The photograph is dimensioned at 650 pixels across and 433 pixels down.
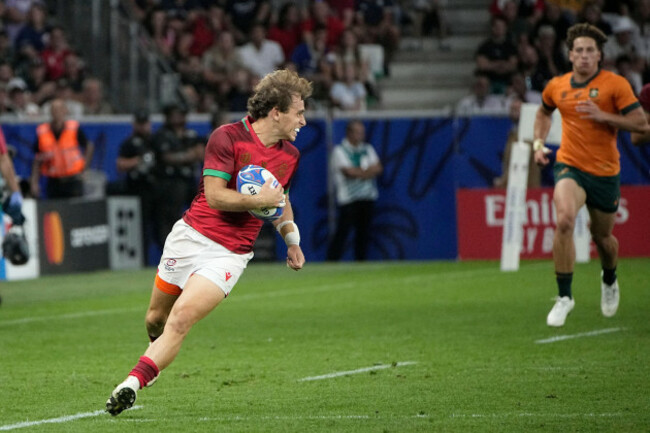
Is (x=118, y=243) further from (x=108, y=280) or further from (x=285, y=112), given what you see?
(x=285, y=112)

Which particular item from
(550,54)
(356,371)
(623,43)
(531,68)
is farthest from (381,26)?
(356,371)

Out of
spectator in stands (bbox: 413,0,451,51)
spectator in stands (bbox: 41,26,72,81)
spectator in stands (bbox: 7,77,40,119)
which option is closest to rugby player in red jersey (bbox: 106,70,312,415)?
spectator in stands (bbox: 7,77,40,119)

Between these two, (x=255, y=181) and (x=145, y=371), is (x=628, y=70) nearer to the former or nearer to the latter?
(x=255, y=181)

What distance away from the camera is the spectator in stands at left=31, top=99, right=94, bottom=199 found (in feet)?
65.2

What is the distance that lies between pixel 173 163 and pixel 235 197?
13.0m

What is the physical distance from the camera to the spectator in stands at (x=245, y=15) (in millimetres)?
24766

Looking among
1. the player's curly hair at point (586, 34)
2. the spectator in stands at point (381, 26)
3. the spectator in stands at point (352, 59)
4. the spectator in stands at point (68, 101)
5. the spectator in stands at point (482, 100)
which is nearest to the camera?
the player's curly hair at point (586, 34)

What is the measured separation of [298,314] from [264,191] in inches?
239

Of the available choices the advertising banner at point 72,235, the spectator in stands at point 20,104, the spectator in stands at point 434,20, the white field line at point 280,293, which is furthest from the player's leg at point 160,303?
the spectator in stands at point 434,20

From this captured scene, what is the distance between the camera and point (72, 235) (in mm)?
19078

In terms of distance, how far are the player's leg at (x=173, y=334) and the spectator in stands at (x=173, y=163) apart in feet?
42.1

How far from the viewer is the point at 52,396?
27.0ft

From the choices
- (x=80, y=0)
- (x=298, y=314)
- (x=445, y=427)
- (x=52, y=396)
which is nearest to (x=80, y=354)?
(x=52, y=396)

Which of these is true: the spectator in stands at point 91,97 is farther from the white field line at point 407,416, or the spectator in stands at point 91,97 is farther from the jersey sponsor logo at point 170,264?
the white field line at point 407,416
